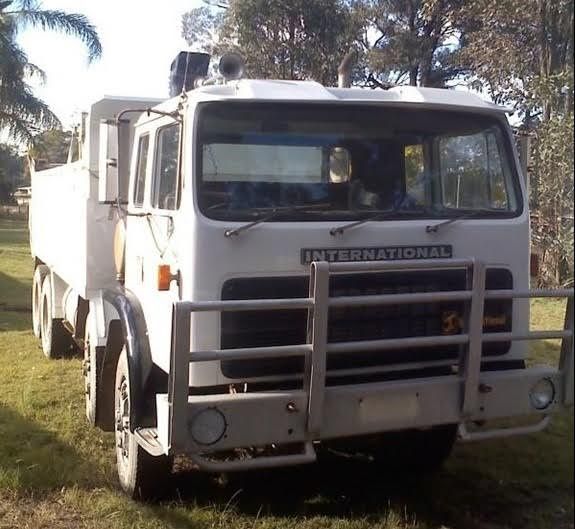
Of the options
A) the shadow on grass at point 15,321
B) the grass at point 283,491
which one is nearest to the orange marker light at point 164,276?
the grass at point 283,491

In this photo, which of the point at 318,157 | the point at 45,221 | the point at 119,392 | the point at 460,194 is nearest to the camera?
the point at 318,157

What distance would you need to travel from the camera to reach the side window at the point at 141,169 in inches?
187

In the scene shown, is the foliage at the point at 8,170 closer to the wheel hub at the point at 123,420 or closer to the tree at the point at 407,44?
the tree at the point at 407,44

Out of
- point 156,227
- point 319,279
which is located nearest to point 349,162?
point 319,279

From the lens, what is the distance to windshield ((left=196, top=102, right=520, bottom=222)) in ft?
13.0

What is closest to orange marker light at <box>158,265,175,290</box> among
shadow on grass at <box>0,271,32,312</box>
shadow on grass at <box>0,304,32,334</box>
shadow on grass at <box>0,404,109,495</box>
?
shadow on grass at <box>0,404,109,495</box>

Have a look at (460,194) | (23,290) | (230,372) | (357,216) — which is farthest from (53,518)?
(23,290)

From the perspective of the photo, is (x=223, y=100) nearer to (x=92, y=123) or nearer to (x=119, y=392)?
(x=119, y=392)

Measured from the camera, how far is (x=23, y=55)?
8.88 meters

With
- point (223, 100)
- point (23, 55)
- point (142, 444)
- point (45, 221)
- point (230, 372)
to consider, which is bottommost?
point (142, 444)

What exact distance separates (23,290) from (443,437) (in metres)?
10.1

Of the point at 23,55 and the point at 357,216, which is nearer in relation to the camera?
the point at 357,216

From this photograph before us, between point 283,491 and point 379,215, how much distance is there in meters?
1.78

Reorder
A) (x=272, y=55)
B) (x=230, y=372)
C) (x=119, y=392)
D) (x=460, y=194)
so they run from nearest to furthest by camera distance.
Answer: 1. (x=230, y=372)
2. (x=460, y=194)
3. (x=119, y=392)
4. (x=272, y=55)
